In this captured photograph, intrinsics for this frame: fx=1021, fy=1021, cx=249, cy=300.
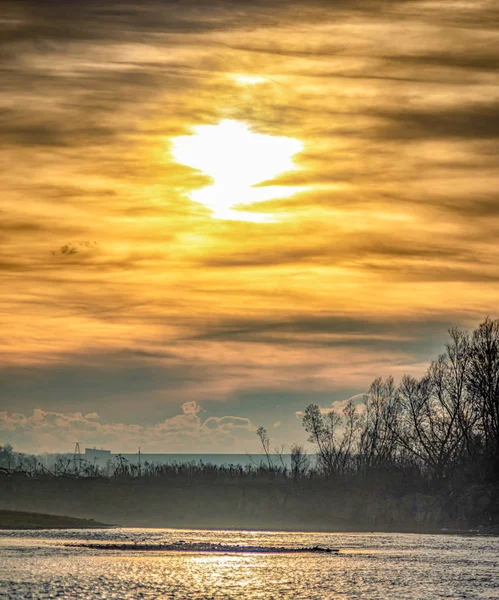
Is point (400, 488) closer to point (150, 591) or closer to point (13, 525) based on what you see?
point (13, 525)

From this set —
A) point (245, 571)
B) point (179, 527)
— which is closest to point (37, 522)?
point (179, 527)

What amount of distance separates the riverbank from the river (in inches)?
429

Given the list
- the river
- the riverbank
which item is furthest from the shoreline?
the river

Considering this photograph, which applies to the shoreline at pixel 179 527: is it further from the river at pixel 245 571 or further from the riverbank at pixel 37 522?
the river at pixel 245 571

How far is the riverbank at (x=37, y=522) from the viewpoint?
8975 centimetres

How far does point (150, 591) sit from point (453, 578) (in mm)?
16332

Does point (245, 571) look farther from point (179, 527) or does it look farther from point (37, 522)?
point (179, 527)

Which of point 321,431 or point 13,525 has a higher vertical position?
point 321,431

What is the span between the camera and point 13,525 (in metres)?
89.6

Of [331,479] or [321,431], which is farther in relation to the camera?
[321,431]

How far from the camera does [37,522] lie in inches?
3659

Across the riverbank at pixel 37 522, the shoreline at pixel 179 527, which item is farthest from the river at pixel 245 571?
the shoreline at pixel 179 527

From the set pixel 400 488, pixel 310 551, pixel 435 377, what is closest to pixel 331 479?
pixel 400 488

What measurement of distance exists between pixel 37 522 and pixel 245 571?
44340mm
